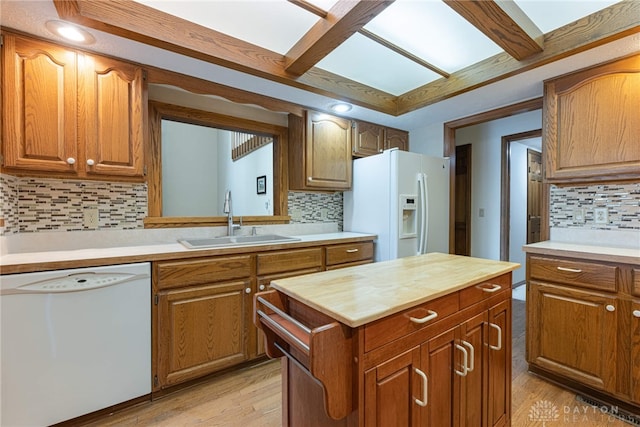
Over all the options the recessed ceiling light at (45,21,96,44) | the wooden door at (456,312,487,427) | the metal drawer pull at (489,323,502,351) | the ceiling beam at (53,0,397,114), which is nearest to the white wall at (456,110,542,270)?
the ceiling beam at (53,0,397,114)

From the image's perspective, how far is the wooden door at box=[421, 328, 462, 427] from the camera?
1021mm

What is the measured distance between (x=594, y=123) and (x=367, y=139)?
1804 millimetres

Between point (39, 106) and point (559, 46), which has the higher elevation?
point (559, 46)

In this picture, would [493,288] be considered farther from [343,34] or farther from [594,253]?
[343,34]

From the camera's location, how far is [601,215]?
2.10m

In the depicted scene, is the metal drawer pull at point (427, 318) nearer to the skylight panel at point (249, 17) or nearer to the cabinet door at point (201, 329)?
the cabinet door at point (201, 329)

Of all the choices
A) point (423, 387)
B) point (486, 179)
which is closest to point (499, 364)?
point (423, 387)

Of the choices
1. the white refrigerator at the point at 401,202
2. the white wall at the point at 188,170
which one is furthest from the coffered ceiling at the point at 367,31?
the white wall at the point at 188,170

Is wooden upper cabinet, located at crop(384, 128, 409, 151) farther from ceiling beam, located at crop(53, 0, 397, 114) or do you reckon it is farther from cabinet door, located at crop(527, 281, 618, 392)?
cabinet door, located at crop(527, 281, 618, 392)

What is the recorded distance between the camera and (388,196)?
2.66m

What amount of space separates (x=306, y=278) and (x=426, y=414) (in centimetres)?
65

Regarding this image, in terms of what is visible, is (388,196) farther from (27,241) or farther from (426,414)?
(27,241)

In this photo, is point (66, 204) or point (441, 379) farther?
point (66, 204)

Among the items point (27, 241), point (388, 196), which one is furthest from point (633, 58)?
point (27, 241)
